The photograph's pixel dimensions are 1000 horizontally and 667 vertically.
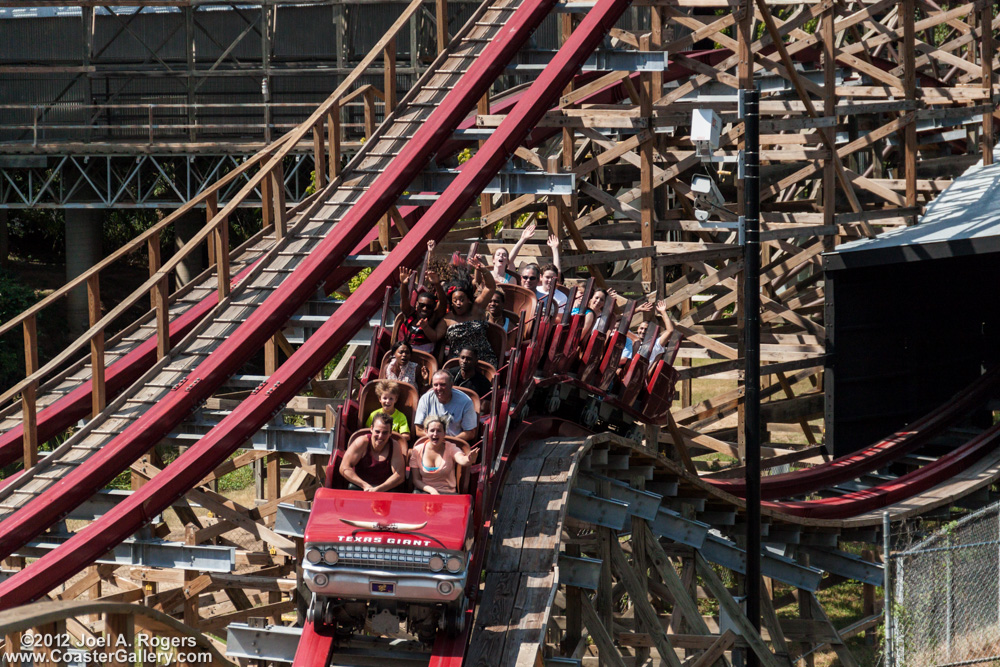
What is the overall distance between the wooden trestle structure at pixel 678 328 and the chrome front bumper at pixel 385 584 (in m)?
0.55

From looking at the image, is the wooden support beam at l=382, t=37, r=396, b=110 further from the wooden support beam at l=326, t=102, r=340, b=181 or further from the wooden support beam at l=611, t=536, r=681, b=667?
the wooden support beam at l=611, t=536, r=681, b=667

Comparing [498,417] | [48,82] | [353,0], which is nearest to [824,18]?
[498,417]

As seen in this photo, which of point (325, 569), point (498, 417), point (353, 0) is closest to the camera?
point (325, 569)

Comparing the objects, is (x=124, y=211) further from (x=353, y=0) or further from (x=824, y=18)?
(x=824, y=18)

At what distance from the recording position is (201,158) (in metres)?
26.9

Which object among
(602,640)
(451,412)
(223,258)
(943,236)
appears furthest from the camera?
(943,236)

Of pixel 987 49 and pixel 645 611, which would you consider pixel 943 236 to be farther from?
pixel 645 611

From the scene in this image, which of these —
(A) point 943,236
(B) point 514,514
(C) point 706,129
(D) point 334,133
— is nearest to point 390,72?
(D) point 334,133

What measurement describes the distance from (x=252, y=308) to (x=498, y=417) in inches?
145

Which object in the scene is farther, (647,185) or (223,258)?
(647,185)

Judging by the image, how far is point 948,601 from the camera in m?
9.54

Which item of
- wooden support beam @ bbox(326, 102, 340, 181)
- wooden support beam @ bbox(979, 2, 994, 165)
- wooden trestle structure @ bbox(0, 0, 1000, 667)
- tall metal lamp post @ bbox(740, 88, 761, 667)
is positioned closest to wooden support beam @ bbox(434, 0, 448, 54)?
wooden trestle structure @ bbox(0, 0, 1000, 667)

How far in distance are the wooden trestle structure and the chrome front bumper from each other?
55 cm

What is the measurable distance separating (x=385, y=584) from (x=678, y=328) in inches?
259
